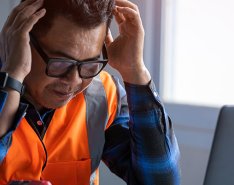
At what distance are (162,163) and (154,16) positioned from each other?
3.08 feet

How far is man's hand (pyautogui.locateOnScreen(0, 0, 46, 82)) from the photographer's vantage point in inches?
39.9

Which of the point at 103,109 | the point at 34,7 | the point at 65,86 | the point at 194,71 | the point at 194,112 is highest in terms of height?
the point at 34,7

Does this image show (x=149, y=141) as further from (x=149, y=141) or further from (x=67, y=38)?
(x=67, y=38)

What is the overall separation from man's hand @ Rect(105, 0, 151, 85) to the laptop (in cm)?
25

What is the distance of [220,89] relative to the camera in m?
1.81

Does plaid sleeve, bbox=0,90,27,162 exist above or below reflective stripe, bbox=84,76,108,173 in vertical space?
above

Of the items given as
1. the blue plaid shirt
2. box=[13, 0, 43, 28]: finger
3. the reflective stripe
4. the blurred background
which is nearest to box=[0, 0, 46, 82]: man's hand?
box=[13, 0, 43, 28]: finger

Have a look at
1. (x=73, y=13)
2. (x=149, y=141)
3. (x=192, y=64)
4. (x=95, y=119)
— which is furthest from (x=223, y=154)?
(x=192, y=64)

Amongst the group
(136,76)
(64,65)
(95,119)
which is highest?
(64,65)

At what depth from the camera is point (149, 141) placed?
48.6 inches

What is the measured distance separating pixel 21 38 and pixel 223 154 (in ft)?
1.82

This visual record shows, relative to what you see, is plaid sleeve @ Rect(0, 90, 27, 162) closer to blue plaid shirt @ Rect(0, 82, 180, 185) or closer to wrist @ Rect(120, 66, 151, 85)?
blue plaid shirt @ Rect(0, 82, 180, 185)

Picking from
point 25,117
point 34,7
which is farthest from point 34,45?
point 25,117

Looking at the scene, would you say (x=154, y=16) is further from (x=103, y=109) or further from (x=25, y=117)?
(x=25, y=117)
